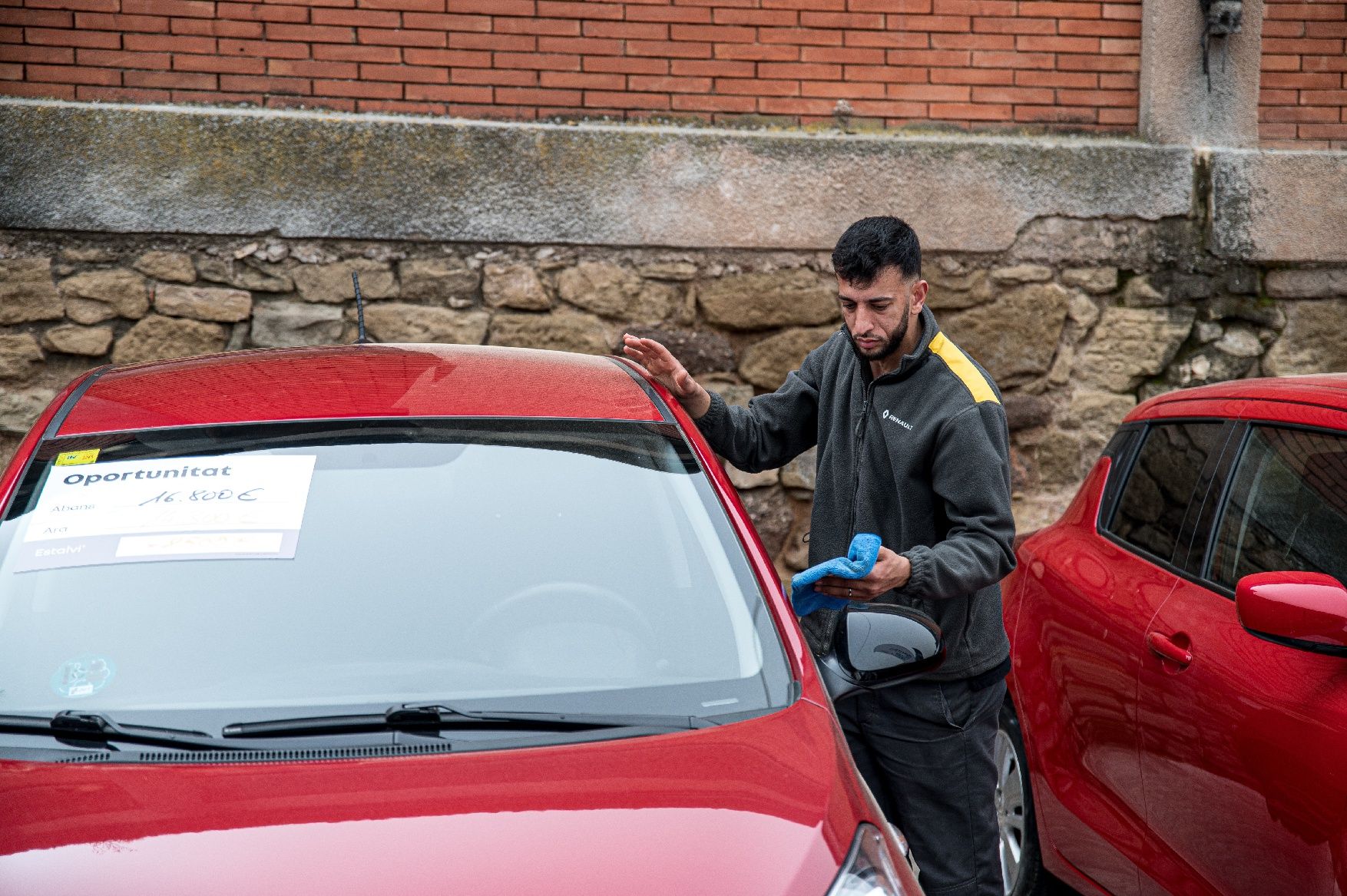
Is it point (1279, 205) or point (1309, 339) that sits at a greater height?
point (1279, 205)

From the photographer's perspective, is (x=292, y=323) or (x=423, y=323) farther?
(x=423, y=323)

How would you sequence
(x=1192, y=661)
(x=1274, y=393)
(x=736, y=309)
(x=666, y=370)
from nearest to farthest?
1. (x=1192, y=661)
2. (x=1274, y=393)
3. (x=666, y=370)
4. (x=736, y=309)

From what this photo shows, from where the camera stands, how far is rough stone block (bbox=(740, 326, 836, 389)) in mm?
5789

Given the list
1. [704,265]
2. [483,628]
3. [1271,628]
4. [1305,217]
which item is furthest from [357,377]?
[1305,217]

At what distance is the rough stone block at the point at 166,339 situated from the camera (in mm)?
5332

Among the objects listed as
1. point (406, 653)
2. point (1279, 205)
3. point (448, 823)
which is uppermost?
point (1279, 205)

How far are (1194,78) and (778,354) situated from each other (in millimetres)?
2392

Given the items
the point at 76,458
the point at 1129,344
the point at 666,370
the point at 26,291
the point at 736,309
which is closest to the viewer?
the point at 76,458

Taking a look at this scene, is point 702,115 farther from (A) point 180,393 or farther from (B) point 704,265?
(A) point 180,393

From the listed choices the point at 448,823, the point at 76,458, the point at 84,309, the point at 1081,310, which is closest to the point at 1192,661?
the point at 448,823

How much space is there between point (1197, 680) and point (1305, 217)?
4001mm

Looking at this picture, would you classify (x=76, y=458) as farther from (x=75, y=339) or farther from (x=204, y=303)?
(x=75, y=339)

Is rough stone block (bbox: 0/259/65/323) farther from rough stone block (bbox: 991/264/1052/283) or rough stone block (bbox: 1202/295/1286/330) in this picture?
rough stone block (bbox: 1202/295/1286/330)

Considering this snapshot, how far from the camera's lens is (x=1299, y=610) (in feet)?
7.93
